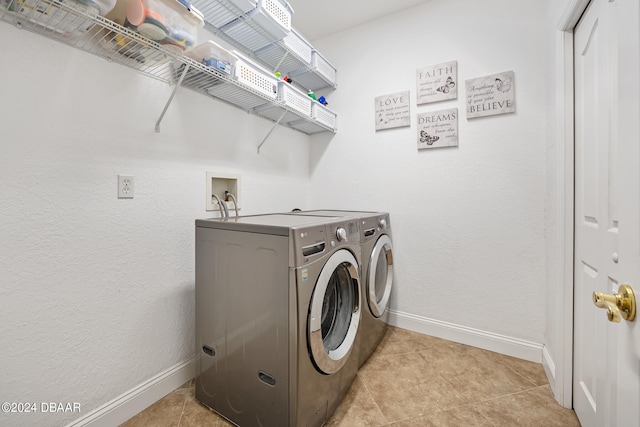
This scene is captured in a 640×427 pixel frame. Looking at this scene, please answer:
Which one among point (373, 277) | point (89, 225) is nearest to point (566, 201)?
point (373, 277)

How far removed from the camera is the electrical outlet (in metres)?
1.25

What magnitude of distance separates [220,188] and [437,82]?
1781 millimetres

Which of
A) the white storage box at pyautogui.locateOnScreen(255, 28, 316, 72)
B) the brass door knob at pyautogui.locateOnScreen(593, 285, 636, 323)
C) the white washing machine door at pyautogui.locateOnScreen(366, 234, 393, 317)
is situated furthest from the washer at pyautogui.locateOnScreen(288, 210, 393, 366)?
the white storage box at pyautogui.locateOnScreen(255, 28, 316, 72)

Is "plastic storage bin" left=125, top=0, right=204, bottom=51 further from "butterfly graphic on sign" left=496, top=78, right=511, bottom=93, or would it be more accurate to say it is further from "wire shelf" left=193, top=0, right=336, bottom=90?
"butterfly graphic on sign" left=496, top=78, right=511, bottom=93

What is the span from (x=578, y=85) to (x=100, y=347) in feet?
8.31

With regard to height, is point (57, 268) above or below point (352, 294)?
above

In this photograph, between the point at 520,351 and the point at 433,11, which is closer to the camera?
the point at 520,351

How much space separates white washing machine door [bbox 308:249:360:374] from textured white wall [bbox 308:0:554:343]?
2.90ft

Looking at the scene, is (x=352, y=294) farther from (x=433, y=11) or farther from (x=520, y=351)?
(x=433, y=11)

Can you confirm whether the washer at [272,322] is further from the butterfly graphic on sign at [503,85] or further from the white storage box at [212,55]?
the butterfly graphic on sign at [503,85]

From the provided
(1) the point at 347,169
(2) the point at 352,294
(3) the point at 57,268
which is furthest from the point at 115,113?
(1) the point at 347,169

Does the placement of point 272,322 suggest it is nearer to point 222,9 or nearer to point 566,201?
point 566,201

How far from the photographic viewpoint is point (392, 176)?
2238mm

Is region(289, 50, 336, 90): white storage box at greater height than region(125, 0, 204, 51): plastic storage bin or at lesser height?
greater
